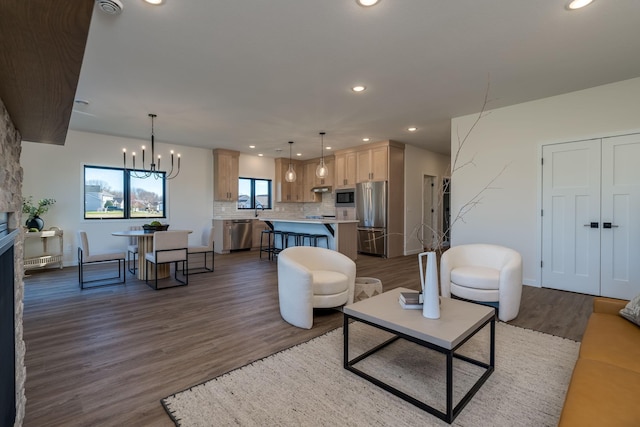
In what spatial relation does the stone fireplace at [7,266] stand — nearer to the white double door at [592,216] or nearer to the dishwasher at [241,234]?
the white double door at [592,216]

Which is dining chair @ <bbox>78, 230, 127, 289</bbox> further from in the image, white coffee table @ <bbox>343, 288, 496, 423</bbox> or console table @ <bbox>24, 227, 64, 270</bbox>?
white coffee table @ <bbox>343, 288, 496, 423</bbox>

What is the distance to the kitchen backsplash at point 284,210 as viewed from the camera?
26.0ft

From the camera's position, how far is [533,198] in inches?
168

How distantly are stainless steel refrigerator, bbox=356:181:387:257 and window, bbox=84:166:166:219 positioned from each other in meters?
4.70

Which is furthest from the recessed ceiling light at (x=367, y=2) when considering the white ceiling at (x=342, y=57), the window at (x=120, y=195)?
the window at (x=120, y=195)

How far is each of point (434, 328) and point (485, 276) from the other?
1671 millimetres

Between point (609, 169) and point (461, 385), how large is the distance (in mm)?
3665

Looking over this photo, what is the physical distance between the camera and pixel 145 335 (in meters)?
2.68

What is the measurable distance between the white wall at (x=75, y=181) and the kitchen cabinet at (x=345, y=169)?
378 cm

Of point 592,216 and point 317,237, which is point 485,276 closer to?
point 592,216

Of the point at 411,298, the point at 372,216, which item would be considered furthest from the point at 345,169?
the point at 411,298

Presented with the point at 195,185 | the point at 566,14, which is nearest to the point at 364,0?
the point at 566,14

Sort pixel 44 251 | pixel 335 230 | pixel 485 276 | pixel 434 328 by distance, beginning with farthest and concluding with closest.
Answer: pixel 335 230, pixel 44 251, pixel 485 276, pixel 434 328

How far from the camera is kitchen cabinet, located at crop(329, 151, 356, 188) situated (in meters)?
7.37
